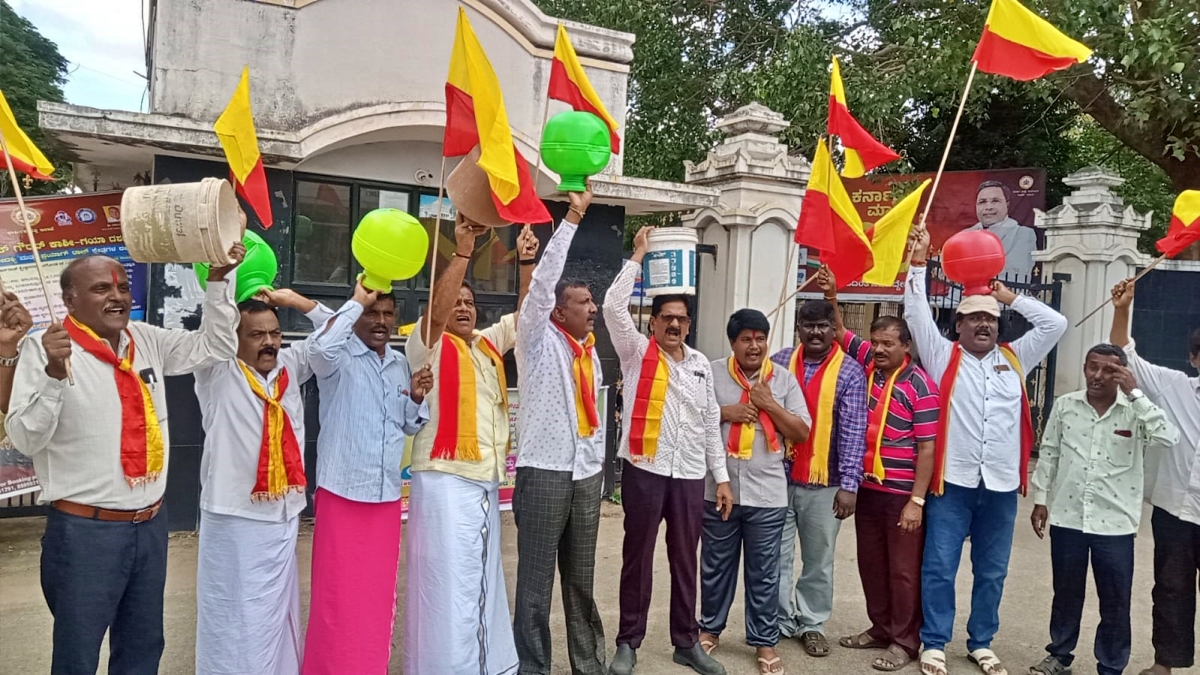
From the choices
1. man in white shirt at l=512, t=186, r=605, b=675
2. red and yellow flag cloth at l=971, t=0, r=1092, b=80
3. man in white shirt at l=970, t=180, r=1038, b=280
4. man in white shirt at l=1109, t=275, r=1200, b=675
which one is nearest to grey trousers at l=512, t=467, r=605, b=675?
man in white shirt at l=512, t=186, r=605, b=675

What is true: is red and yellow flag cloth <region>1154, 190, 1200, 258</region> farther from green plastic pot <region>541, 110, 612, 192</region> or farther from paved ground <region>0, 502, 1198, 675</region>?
green plastic pot <region>541, 110, 612, 192</region>

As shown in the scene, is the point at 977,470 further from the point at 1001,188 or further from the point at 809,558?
the point at 1001,188

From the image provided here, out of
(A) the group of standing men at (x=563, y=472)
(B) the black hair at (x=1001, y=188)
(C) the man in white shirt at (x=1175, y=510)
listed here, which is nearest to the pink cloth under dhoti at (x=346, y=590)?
(A) the group of standing men at (x=563, y=472)

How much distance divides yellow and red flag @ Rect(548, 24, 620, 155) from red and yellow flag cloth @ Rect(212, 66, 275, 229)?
1.28 meters

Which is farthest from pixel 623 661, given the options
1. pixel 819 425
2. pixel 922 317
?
pixel 922 317

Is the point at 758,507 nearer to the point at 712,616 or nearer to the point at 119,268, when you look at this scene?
the point at 712,616

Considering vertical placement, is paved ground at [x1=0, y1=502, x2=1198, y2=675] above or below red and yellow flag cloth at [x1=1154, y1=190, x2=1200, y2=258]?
below

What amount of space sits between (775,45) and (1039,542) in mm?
6870

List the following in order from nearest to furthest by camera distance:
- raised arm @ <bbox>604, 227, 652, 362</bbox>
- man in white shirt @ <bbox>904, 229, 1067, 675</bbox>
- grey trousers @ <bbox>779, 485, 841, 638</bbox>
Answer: raised arm @ <bbox>604, 227, 652, 362</bbox>
man in white shirt @ <bbox>904, 229, 1067, 675</bbox>
grey trousers @ <bbox>779, 485, 841, 638</bbox>

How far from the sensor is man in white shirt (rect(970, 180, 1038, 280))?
46.8 feet

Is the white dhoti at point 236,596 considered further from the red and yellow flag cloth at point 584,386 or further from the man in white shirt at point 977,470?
the man in white shirt at point 977,470

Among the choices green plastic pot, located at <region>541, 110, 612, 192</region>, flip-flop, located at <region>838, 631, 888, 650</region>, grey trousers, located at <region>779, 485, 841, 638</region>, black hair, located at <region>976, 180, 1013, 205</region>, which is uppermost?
black hair, located at <region>976, 180, 1013, 205</region>

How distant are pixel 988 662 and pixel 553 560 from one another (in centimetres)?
237

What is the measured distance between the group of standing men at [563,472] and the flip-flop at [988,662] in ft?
0.04
